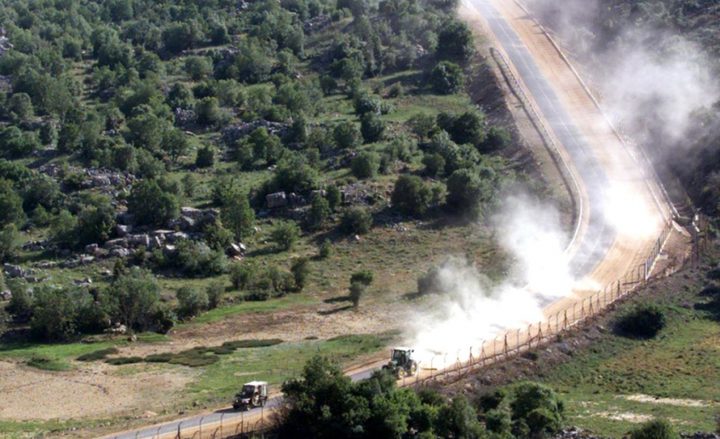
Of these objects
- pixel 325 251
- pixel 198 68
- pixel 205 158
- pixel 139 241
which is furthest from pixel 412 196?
pixel 198 68

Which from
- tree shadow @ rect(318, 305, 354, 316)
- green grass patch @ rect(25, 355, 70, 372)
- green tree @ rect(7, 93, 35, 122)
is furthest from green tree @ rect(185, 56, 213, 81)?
green grass patch @ rect(25, 355, 70, 372)

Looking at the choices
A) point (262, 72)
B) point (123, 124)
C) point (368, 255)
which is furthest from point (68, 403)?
point (262, 72)

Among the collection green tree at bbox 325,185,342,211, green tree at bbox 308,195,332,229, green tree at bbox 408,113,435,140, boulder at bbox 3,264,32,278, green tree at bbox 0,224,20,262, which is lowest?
boulder at bbox 3,264,32,278

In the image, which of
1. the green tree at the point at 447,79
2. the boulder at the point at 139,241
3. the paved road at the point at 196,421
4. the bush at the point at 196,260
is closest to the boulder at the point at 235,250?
the bush at the point at 196,260

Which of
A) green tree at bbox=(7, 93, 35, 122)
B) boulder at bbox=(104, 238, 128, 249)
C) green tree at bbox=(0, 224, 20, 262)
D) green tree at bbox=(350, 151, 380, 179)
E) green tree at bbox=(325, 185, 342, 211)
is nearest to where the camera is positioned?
green tree at bbox=(0, 224, 20, 262)

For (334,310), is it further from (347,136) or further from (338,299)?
(347,136)

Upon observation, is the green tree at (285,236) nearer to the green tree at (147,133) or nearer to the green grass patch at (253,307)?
the green grass patch at (253,307)

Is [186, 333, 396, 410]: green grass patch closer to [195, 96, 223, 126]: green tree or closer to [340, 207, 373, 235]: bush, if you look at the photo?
[340, 207, 373, 235]: bush

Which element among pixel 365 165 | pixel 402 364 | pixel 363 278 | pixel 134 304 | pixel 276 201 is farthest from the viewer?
pixel 365 165
